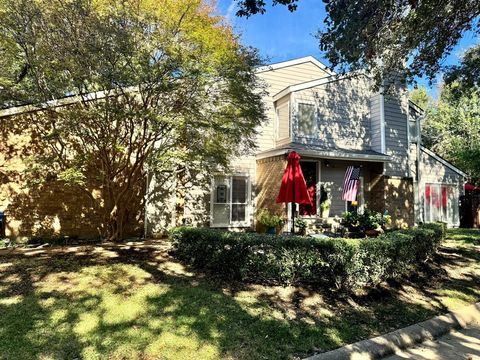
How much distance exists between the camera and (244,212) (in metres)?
13.2

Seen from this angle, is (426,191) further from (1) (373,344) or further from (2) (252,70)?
(1) (373,344)

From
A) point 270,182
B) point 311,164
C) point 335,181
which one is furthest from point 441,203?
point 270,182

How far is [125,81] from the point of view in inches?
259

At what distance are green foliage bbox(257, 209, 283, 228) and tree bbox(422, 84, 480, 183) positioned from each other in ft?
53.5

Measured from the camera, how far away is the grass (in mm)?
3685

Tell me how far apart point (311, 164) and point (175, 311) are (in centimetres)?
984

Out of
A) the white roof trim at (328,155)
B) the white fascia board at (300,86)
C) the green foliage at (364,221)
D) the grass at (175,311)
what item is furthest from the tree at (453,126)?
the grass at (175,311)

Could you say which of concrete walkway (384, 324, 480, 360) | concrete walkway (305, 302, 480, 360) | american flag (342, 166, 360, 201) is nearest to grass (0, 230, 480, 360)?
concrete walkway (305, 302, 480, 360)

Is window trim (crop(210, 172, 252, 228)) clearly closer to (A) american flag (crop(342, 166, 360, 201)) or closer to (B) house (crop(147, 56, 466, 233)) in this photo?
(B) house (crop(147, 56, 466, 233))

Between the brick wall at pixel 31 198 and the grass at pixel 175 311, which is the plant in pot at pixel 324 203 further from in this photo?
the brick wall at pixel 31 198

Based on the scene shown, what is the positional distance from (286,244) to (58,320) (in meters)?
3.63

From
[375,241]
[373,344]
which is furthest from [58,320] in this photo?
[375,241]

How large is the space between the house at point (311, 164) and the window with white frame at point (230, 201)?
1.6 inches

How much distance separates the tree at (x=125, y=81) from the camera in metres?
6.36
